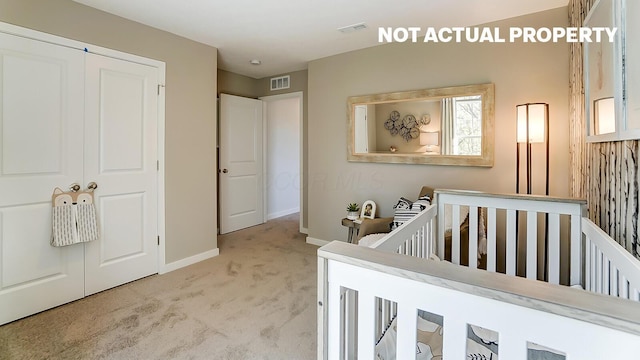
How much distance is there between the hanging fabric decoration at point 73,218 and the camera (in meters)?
2.29

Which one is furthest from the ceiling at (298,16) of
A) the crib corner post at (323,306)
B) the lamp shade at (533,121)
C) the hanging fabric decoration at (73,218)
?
the crib corner post at (323,306)

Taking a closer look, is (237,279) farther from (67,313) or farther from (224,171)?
(224,171)

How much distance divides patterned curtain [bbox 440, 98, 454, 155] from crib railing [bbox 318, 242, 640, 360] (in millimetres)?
2383

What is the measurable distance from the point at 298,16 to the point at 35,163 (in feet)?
7.42

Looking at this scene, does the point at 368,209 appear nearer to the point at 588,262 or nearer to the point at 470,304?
the point at 588,262

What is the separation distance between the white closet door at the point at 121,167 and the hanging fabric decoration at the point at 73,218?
0.11m

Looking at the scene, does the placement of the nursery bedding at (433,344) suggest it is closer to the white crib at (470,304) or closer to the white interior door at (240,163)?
the white crib at (470,304)

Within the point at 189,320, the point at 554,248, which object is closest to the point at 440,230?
the point at 554,248

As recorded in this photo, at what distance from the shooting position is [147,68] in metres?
2.82

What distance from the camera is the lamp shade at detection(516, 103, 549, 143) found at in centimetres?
239

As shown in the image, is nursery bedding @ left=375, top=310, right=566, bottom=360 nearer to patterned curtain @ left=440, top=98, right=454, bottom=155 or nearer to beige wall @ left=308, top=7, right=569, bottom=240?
beige wall @ left=308, top=7, right=569, bottom=240

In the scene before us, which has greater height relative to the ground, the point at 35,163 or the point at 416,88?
the point at 416,88

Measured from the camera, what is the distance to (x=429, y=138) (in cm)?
310

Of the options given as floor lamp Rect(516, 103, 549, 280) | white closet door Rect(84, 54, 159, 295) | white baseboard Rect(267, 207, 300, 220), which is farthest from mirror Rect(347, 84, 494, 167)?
white baseboard Rect(267, 207, 300, 220)
